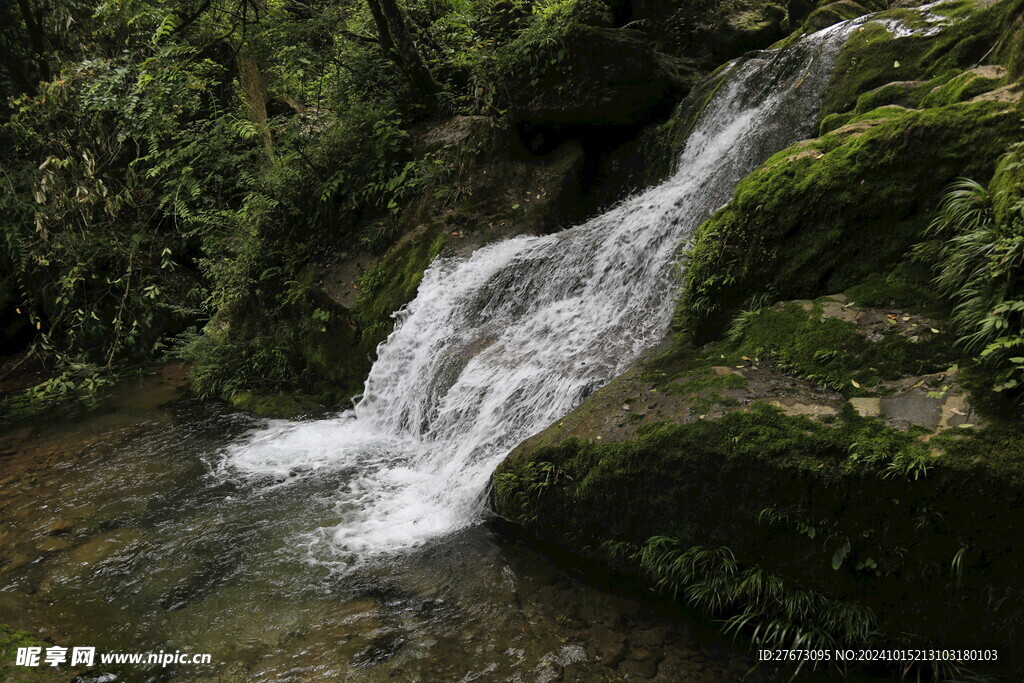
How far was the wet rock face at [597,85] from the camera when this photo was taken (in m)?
9.16

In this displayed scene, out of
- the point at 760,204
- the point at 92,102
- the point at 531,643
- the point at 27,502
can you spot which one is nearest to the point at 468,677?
the point at 531,643

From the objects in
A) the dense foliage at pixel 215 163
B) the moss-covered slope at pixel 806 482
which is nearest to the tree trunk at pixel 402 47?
the dense foliage at pixel 215 163

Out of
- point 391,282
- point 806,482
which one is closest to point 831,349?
point 806,482

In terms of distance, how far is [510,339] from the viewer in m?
7.20

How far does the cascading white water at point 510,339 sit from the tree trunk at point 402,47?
3.49 metres

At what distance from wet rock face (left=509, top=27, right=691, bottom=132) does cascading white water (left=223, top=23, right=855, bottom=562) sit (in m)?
1.15

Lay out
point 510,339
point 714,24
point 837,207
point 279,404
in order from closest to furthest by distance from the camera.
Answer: point 837,207 < point 510,339 < point 279,404 < point 714,24

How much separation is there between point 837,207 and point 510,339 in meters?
3.56

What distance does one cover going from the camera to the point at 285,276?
391 inches

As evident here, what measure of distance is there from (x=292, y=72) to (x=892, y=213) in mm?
10083

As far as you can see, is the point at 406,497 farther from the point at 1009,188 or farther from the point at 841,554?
the point at 1009,188

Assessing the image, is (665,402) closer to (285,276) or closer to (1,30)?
(285,276)

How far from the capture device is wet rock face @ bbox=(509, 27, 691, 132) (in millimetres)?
9156

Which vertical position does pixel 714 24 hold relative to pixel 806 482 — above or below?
above
